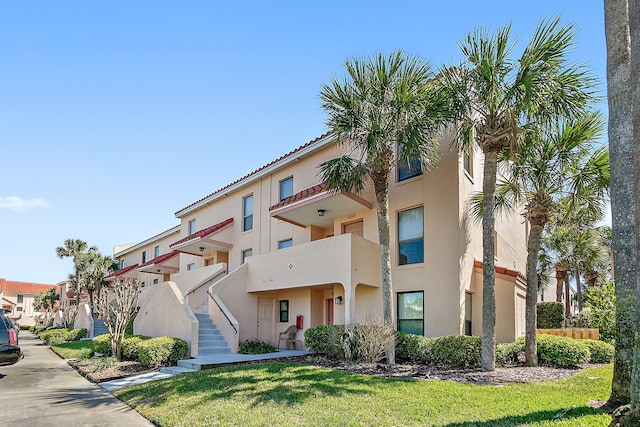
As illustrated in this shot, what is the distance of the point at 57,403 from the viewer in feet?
33.6

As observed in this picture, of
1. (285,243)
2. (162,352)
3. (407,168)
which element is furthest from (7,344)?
(407,168)

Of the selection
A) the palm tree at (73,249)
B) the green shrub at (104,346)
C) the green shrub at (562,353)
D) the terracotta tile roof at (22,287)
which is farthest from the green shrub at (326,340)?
the terracotta tile roof at (22,287)

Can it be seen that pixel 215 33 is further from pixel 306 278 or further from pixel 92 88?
pixel 306 278

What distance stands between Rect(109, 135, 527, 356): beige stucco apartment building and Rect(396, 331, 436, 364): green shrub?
3.75 feet

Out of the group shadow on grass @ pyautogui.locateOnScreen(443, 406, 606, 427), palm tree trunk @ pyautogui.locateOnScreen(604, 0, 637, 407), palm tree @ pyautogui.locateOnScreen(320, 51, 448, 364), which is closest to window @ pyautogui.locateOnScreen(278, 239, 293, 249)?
palm tree @ pyautogui.locateOnScreen(320, 51, 448, 364)

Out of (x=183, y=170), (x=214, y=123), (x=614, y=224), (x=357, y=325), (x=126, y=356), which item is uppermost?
(x=214, y=123)

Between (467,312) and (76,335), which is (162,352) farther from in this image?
(76,335)

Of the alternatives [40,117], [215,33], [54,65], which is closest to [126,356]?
[40,117]

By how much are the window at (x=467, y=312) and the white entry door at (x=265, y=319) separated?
8.87 metres

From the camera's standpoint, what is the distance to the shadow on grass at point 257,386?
9.26 m

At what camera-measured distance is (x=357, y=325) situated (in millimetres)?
13891

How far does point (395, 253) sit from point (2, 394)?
12002 millimetres

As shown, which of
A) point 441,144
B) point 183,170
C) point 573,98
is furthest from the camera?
point 183,170

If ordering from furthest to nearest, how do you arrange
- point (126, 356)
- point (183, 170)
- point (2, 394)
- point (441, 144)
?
point (183, 170) < point (126, 356) < point (441, 144) < point (2, 394)
